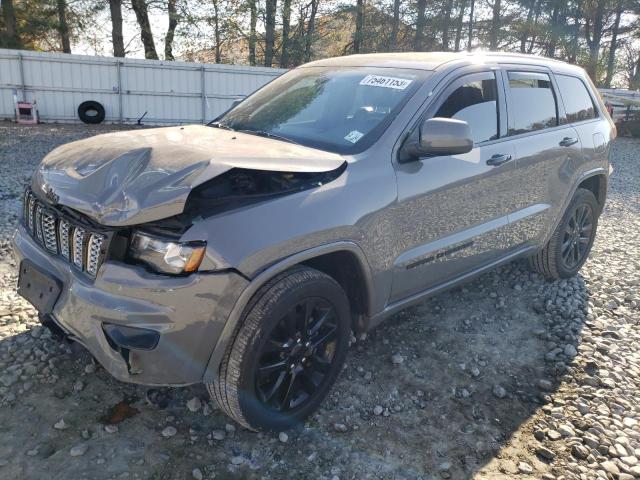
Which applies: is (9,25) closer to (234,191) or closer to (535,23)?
(234,191)

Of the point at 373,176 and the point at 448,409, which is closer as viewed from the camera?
the point at 373,176

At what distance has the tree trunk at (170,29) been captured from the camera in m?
21.7

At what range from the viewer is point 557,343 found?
146 inches

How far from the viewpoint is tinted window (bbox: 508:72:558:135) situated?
3.79 meters

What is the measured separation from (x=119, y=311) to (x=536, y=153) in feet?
10.3

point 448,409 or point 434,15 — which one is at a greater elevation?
point 434,15

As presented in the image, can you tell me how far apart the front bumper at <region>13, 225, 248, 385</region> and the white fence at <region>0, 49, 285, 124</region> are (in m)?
14.9

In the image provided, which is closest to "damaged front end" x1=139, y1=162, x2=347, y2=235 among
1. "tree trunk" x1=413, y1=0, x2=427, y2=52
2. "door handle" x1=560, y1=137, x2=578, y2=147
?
"door handle" x1=560, y1=137, x2=578, y2=147

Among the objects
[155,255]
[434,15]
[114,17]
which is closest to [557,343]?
[155,255]

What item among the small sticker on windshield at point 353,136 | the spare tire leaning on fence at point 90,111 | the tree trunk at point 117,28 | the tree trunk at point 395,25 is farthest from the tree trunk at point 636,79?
the small sticker on windshield at point 353,136

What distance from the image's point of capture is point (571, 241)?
15.5ft

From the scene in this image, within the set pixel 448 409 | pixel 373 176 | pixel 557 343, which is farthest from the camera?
pixel 557 343

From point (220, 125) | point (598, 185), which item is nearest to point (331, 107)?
point (220, 125)

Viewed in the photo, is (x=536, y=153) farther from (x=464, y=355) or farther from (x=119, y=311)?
(x=119, y=311)
